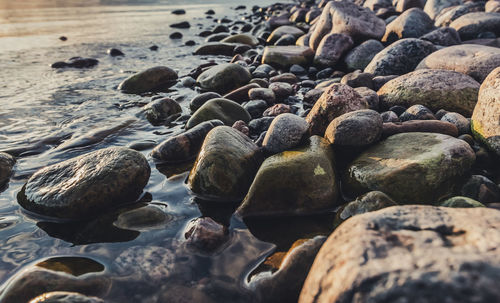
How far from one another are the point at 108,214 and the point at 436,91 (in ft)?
13.2

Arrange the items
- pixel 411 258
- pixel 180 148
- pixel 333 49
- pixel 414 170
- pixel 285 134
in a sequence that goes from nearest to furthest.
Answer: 1. pixel 411 258
2. pixel 414 170
3. pixel 285 134
4. pixel 180 148
5. pixel 333 49

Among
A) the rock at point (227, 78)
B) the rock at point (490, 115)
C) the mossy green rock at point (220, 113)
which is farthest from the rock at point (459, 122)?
the rock at point (227, 78)

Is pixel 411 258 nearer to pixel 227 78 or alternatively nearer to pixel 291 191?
pixel 291 191

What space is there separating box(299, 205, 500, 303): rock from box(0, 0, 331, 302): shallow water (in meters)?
0.74

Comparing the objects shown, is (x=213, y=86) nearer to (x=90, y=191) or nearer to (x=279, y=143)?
(x=279, y=143)

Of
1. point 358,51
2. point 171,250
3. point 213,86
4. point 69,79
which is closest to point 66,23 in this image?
point 69,79

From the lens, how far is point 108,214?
277 cm

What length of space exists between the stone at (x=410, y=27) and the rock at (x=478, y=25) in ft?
2.19

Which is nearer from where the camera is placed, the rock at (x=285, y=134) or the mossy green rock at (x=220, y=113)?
the rock at (x=285, y=134)

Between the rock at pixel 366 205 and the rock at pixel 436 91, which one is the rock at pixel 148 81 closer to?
the rock at pixel 436 91

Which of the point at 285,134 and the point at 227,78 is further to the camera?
the point at 227,78

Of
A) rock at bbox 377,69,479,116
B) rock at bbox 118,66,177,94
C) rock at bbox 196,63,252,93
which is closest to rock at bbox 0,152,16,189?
rock at bbox 118,66,177,94

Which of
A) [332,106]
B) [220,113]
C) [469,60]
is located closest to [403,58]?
[469,60]

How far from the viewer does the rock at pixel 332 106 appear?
141 inches
